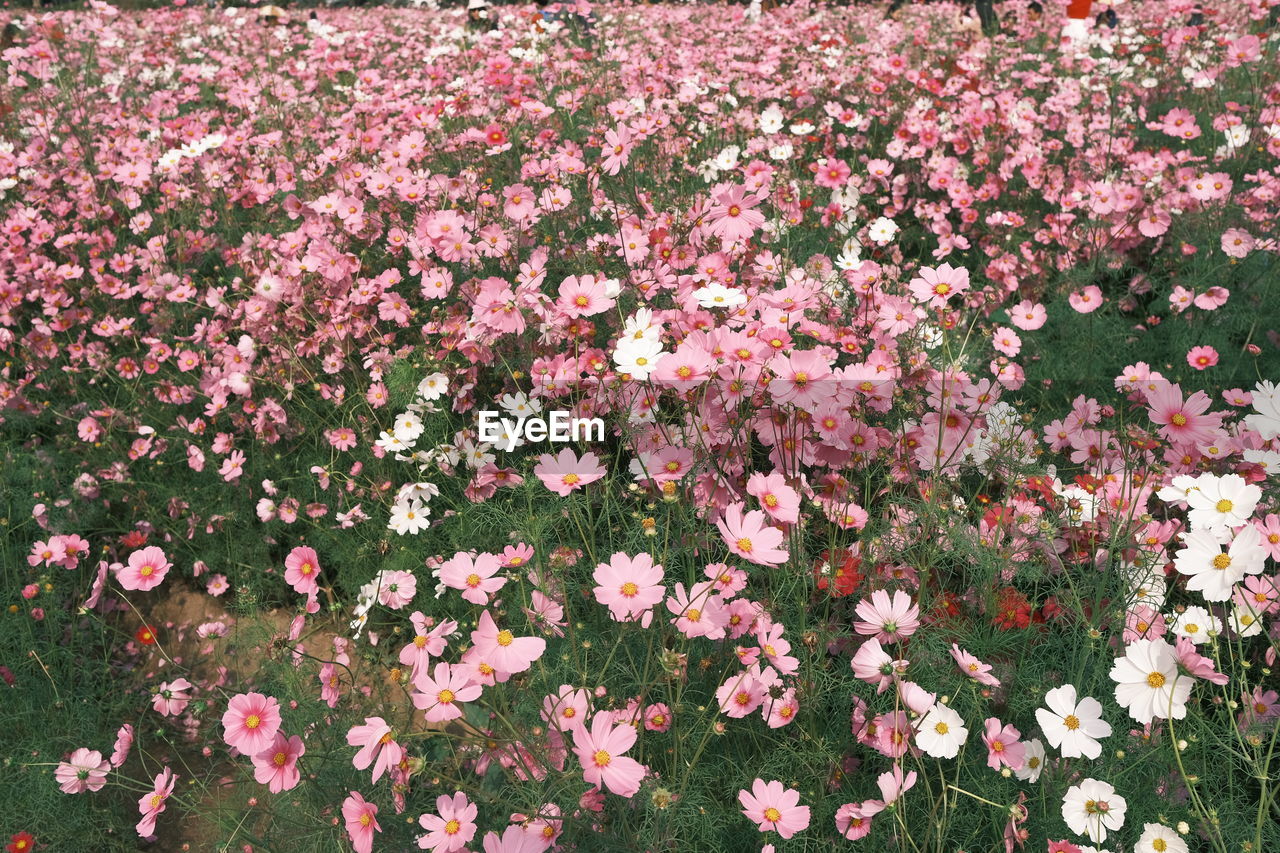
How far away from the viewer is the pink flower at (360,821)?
50.4 inches

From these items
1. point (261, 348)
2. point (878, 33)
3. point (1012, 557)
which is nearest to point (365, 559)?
point (261, 348)

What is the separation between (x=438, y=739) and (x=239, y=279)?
1.70 metres

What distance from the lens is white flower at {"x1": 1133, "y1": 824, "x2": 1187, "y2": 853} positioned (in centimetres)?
124

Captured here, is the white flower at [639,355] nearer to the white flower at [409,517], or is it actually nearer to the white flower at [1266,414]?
the white flower at [409,517]

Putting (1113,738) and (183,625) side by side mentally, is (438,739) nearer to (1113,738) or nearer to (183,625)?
(183,625)

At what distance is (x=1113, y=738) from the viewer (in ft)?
4.97

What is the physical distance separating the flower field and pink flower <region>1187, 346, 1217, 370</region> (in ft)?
0.07

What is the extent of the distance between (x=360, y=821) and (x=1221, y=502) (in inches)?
60.2

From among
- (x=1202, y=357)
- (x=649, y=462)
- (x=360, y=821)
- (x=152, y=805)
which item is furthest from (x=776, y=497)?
(x=1202, y=357)

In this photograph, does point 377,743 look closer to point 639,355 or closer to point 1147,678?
point 639,355

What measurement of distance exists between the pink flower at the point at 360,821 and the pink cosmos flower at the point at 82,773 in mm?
745

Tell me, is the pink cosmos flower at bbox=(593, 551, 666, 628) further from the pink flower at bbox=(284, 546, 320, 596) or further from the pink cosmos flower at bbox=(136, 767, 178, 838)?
the pink cosmos flower at bbox=(136, 767, 178, 838)

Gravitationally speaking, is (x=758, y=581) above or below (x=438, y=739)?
above

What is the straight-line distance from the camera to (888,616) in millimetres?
1478
